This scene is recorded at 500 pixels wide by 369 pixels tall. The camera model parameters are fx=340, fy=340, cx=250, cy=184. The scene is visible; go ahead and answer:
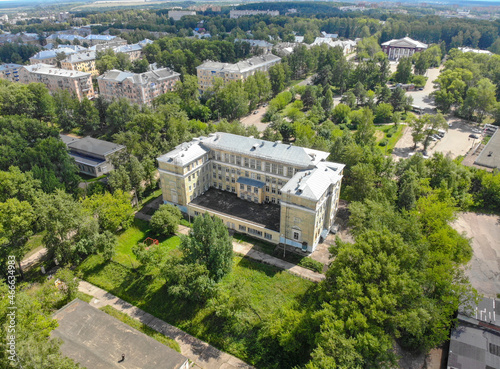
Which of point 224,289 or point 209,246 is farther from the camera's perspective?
point 209,246

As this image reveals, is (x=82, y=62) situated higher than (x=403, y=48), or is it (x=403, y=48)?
(x=82, y=62)

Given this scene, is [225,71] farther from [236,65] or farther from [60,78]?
[60,78]

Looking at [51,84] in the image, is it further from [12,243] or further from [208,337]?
[208,337]

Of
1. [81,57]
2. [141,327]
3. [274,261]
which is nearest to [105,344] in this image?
[141,327]

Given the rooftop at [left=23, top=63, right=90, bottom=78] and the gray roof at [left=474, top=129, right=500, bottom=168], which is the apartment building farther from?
the gray roof at [left=474, top=129, right=500, bottom=168]

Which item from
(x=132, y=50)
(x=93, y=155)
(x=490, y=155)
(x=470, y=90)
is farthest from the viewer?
(x=132, y=50)

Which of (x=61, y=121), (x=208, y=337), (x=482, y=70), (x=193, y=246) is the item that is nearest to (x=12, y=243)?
(x=193, y=246)
